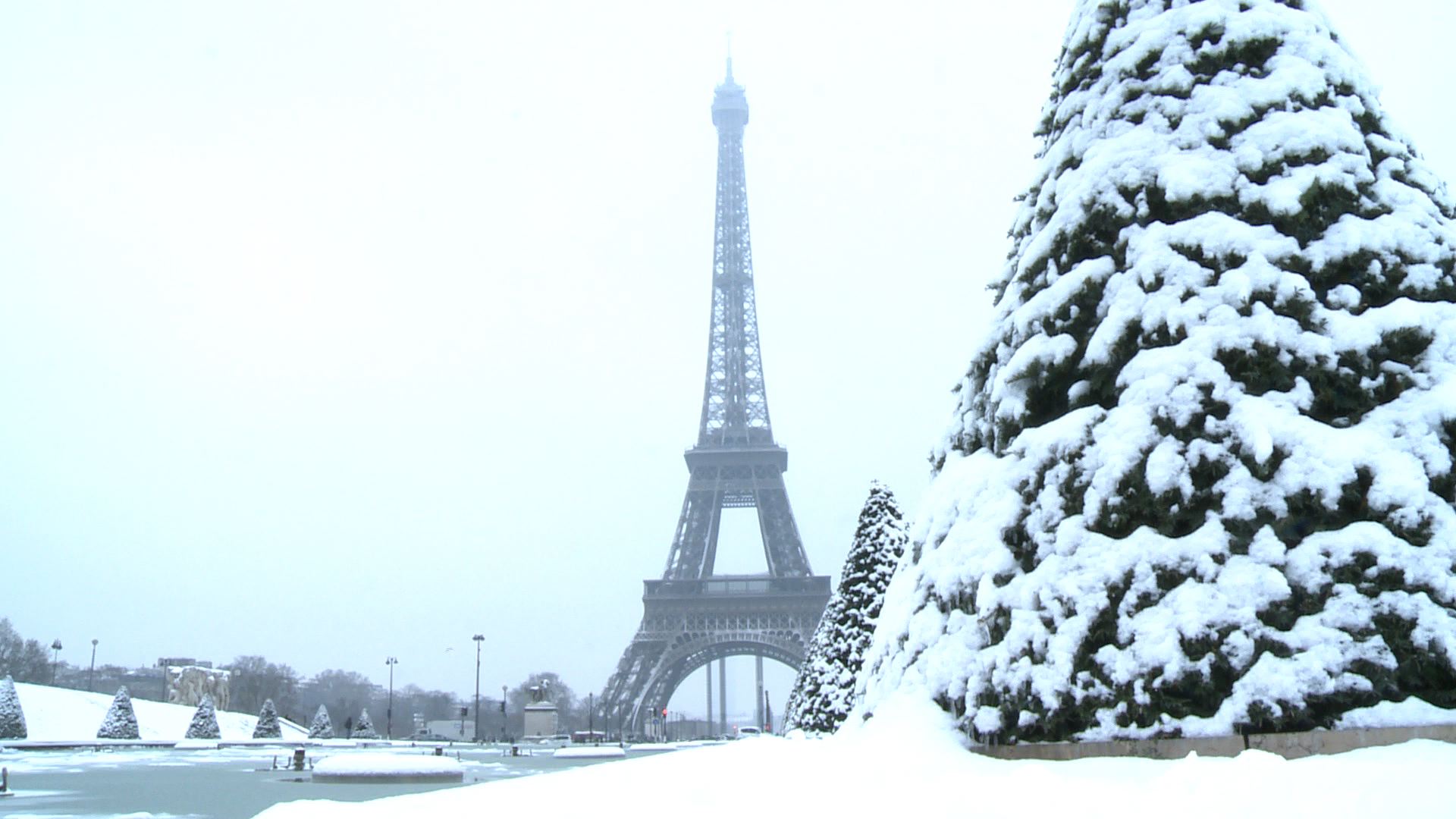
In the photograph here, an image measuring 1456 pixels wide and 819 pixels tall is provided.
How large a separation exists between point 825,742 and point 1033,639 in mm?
2540


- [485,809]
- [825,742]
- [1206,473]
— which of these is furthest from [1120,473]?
[485,809]

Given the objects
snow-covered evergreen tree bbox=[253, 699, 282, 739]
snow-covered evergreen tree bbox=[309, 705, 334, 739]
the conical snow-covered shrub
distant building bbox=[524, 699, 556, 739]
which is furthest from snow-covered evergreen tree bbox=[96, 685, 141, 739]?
distant building bbox=[524, 699, 556, 739]

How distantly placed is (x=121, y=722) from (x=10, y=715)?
7801 millimetres

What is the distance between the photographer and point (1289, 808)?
5.18m

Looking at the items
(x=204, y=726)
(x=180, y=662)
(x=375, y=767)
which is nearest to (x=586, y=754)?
(x=375, y=767)

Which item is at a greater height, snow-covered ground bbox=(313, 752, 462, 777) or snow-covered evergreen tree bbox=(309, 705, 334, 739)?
snow-covered evergreen tree bbox=(309, 705, 334, 739)

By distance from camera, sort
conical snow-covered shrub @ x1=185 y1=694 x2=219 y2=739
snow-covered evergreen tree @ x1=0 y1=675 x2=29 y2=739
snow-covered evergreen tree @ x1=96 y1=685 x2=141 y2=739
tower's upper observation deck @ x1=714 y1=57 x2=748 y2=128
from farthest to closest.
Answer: tower's upper observation deck @ x1=714 y1=57 x2=748 y2=128, conical snow-covered shrub @ x1=185 y1=694 x2=219 y2=739, snow-covered evergreen tree @ x1=96 y1=685 x2=141 y2=739, snow-covered evergreen tree @ x1=0 y1=675 x2=29 y2=739

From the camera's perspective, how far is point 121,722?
6012cm

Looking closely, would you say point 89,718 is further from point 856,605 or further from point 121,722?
point 856,605

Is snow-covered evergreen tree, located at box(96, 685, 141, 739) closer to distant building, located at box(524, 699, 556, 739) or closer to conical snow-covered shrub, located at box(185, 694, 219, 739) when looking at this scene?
conical snow-covered shrub, located at box(185, 694, 219, 739)

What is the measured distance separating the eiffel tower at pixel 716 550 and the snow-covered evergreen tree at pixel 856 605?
44466 millimetres

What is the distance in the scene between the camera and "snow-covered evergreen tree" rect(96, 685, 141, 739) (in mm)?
59844

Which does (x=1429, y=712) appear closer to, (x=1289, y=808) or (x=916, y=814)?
(x=1289, y=808)

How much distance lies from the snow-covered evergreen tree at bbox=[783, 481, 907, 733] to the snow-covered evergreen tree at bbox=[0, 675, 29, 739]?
45.4m
